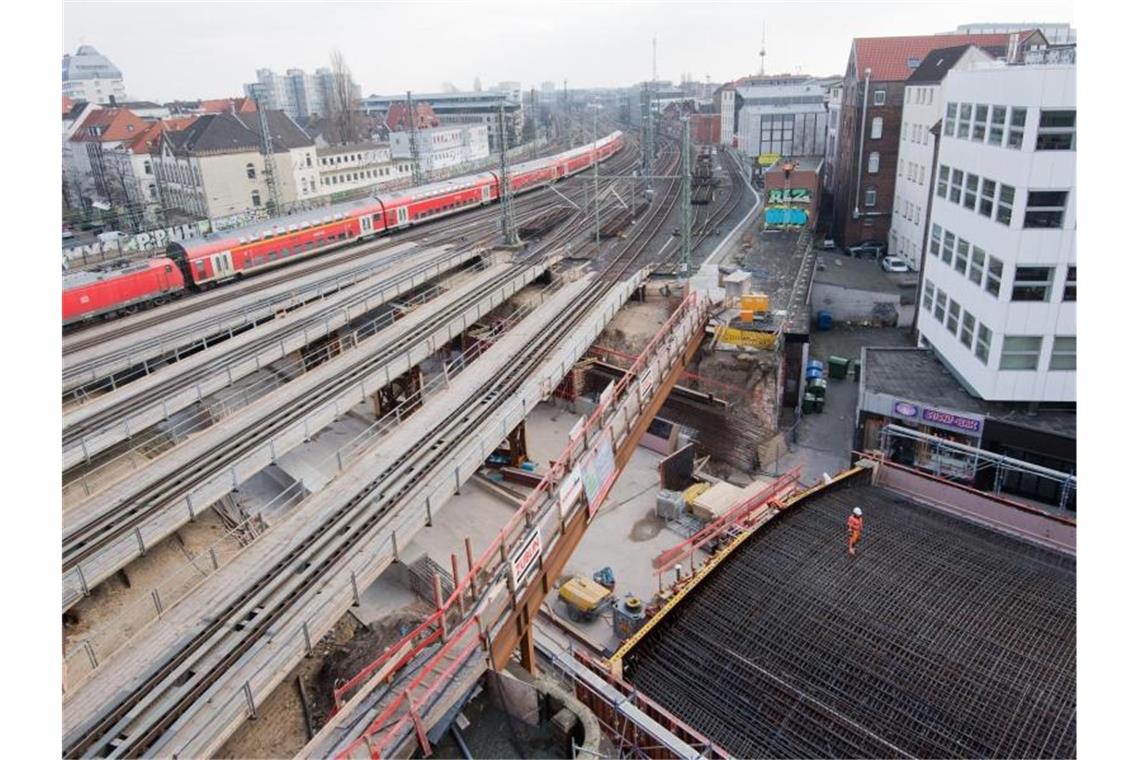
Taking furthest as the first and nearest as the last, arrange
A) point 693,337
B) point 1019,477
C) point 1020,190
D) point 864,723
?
point 693,337, point 1019,477, point 1020,190, point 864,723

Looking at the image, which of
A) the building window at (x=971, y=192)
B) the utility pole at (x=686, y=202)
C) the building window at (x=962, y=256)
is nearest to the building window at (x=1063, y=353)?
the building window at (x=962, y=256)

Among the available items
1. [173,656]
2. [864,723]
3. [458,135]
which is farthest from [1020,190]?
[458,135]

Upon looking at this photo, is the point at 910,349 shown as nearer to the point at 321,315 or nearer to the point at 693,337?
the point at 693,337

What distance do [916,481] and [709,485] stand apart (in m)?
6.79

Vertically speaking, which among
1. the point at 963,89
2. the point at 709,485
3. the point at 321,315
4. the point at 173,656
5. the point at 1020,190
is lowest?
the point at 709,485

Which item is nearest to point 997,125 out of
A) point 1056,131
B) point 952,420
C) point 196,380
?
point 1056,131

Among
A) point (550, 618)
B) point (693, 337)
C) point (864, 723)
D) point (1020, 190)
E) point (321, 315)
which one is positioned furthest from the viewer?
point (321, 315)

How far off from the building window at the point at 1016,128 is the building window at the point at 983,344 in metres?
4.70

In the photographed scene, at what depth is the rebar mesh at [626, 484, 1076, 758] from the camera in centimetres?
905

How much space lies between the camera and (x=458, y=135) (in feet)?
286

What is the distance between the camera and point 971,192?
1978 cm

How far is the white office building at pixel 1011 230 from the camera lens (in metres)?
16.8

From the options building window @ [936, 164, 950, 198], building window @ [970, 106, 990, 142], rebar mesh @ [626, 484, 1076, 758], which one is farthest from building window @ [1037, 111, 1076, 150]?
rebar mesh @ [626, 484, 1076, 758]

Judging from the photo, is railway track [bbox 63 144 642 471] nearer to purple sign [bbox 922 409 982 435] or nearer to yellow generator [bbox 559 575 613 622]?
yellow generator [bbox 559 575 613 622]
